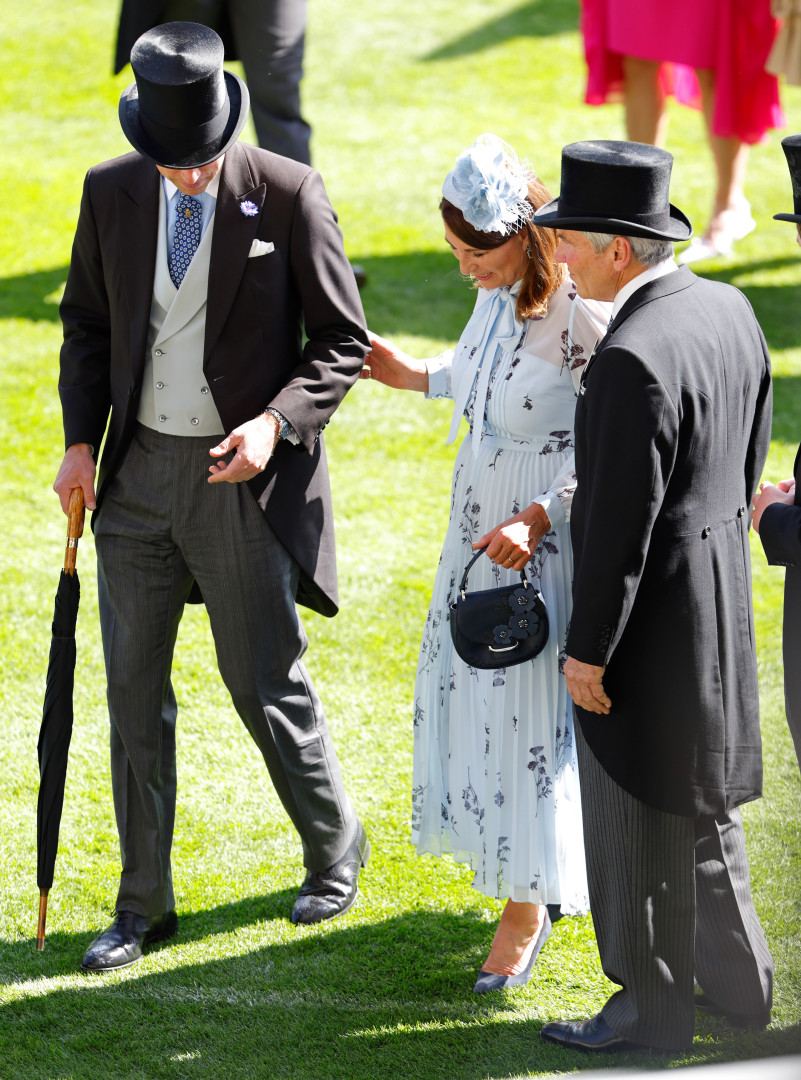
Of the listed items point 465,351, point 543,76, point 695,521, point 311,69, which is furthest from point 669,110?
point 695,521

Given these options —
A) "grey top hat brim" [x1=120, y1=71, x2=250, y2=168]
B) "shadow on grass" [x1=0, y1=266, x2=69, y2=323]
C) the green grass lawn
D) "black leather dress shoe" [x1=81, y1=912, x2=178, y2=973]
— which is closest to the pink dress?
the green grass lawn

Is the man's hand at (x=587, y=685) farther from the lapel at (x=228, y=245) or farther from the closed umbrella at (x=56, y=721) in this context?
the closed umbrella at (x=56, y=721)

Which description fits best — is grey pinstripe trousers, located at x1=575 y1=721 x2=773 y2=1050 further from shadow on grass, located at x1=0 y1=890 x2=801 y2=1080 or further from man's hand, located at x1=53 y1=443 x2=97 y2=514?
man's hand, located at x1=53 y1=443 x2=97 y2=514

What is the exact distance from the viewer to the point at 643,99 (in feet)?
23.5

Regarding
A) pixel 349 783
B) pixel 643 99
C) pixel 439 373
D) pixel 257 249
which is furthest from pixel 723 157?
pixel 257 249

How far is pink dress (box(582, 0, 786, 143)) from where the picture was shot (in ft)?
22.9

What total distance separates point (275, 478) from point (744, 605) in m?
1.09

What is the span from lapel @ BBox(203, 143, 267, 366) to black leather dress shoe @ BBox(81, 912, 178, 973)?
1.40 meters

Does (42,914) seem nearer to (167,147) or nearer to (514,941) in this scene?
(514,941)

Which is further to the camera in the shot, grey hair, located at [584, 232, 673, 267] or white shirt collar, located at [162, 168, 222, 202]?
white shirt collar, located at [162, 168, 222, 202]

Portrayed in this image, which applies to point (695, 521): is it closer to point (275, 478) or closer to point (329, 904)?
point (275, 478)

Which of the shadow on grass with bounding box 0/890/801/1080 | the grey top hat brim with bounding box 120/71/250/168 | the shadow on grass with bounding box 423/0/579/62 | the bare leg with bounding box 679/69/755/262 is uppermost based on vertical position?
the grey top hat brim with bounding box 120/71/250/168

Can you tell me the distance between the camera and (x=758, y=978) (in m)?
2.87

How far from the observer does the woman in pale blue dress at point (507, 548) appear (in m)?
2.88
